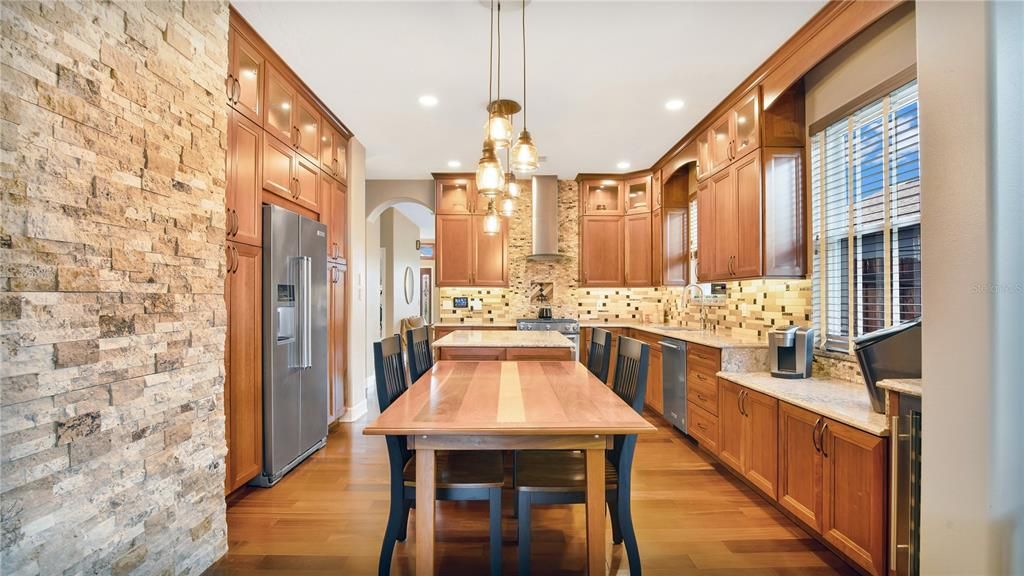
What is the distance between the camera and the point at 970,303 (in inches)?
51.1

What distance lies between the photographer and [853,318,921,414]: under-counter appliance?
1808 millimetres

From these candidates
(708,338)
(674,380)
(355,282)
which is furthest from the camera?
(355,282)

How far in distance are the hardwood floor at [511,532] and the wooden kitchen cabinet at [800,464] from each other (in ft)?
0.55

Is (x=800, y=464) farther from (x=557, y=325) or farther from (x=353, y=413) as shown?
(x=353, y=413)

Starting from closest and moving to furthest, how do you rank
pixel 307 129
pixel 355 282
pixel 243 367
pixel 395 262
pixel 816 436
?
1. pixel 816 436
2. pixel 243 367
3. pixel 307 129
4. pixel 355 282
5. pixel 395 262

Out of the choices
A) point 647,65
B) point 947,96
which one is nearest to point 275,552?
point 947,96

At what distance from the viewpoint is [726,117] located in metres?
3.61

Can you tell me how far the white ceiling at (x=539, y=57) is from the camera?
95.7 inches

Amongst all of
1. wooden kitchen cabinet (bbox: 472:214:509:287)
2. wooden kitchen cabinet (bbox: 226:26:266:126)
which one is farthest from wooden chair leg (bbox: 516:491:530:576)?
wooden kitchen cabinet (bbox: 472:214:509:287)

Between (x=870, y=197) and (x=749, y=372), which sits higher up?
(x=870, y=197)

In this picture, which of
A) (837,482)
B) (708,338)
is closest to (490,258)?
(708,338)

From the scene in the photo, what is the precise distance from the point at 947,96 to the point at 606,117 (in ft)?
8.86

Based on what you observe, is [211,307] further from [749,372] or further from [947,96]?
[749,372]

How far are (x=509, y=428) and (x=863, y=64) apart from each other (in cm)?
275
